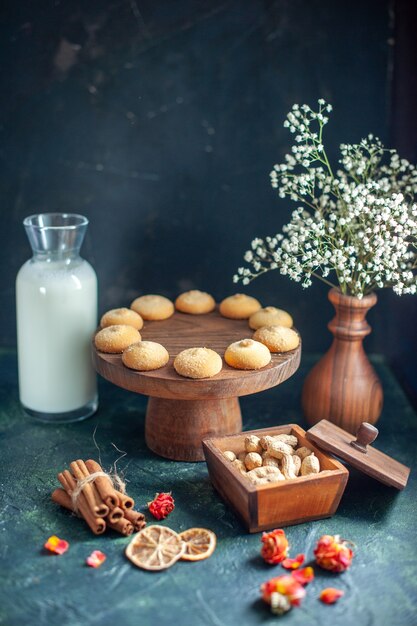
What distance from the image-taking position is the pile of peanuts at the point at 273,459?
Answer: 1306mm

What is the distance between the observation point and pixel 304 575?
1.16 meters

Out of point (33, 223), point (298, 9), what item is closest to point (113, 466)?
point (33, 223)

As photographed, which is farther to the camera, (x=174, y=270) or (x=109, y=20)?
(x=174, y=270)

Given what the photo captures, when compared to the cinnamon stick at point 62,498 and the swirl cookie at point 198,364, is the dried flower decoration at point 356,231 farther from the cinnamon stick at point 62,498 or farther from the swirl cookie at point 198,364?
the cinnamon stick at point 62,498

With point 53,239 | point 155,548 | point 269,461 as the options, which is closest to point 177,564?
point 155,548

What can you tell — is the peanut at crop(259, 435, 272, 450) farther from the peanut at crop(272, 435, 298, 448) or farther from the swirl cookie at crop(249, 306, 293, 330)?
the swirl cookie at crop(249, 306, 293, 330)

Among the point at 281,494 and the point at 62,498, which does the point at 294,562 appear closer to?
the point at 281,494

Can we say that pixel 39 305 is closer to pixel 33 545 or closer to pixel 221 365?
pixel 221 365

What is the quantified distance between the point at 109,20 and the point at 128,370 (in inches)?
33.7

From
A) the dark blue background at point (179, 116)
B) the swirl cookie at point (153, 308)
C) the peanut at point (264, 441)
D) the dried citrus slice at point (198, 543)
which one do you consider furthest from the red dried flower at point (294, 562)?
the dark blue background at point (179, 116)

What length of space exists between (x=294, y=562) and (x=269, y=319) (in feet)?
1.87

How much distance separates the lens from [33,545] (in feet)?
4.06

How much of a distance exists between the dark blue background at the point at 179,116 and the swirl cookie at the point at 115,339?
440 mm

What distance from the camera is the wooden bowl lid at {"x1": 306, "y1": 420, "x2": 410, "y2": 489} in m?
1.34
